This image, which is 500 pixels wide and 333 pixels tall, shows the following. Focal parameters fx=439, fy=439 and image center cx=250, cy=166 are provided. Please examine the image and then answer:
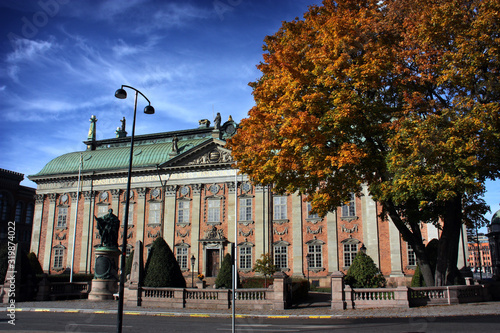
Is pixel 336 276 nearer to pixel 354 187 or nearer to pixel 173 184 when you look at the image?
pixel 354 187

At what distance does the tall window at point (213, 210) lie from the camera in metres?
43.8

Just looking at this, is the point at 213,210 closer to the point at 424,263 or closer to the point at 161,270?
the point at 161,270

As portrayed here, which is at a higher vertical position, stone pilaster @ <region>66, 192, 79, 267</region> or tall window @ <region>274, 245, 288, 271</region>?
stone pilaster @ <region>66, 192, 79, 267</region>

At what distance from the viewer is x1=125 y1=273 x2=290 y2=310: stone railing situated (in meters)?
20.9

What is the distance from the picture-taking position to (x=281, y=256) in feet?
135

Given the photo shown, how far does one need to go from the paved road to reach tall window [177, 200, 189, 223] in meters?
26.5

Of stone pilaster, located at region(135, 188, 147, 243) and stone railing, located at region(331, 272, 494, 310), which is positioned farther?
stone pilaster, located at region(135, 188, 147, 243)

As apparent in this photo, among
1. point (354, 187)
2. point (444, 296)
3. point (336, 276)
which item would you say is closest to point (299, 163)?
point (354, 187)

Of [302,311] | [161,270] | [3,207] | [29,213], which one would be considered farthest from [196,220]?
[29,213]

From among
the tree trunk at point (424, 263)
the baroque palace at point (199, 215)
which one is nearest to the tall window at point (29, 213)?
the baroque palace at point (199, 215)

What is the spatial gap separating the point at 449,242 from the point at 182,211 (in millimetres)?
30165

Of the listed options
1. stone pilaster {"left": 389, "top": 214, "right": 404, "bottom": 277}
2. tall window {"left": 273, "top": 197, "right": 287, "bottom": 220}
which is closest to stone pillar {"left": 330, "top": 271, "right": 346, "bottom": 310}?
stone pilaster {"left": 389, "top": 214, "right": 404, "bottom": 277}

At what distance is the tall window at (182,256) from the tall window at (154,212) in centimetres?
387

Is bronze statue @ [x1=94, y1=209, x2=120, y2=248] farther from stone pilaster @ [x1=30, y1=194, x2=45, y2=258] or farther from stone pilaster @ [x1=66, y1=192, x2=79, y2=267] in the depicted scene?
stone pilaster @ [x1=30, y1=194, x2=45, y2=258]
